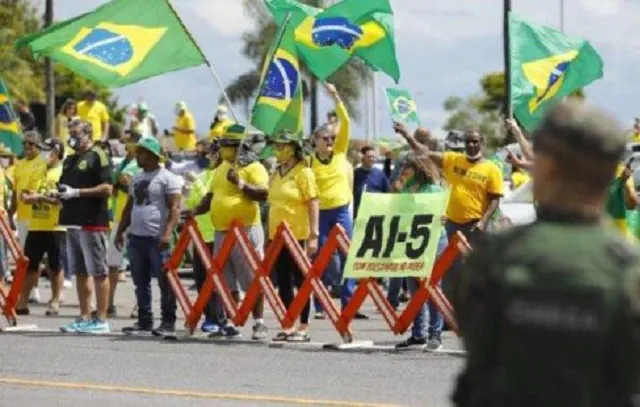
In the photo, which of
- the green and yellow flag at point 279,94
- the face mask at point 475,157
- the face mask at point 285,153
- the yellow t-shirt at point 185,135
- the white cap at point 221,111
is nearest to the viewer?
the face mask at point 475,157

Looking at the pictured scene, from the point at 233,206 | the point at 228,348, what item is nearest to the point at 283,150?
the point at 233,206

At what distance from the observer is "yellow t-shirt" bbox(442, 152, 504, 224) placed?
52.7 ft

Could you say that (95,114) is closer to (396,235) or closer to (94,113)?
(94,113)

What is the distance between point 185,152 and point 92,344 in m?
14.6

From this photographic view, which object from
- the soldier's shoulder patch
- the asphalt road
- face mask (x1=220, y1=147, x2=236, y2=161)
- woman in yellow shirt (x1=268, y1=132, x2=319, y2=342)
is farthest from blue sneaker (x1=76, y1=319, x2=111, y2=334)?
the soldier's shoulder patch

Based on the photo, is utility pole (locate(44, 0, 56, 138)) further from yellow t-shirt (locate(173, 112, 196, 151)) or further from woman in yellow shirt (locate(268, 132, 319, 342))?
woman in yellow shirt (locate(268, 132, 319, 342))

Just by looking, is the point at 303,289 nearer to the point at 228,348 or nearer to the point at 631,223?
the point at 228,348

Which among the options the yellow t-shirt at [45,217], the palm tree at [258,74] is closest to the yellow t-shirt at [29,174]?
the yellow t-shirt at [45,217]

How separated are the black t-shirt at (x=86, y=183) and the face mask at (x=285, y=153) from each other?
175 centimetres

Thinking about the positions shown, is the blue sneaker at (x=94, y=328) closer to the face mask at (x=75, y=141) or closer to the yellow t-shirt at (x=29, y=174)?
the face mask at (x=75, y=141)

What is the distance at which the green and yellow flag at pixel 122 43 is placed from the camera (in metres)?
18.2

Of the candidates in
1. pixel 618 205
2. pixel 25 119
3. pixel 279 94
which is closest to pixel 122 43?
pixel 279 94

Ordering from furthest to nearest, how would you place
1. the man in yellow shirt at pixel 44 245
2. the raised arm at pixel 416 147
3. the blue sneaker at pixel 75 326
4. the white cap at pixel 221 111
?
the white cap at pixel 221 111 < the man in yellow shirt at pixel 44 245 < the blue sneaker at pixel 75 326 < the raised arm at pixel 416 147

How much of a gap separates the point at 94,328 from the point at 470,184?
382cm
